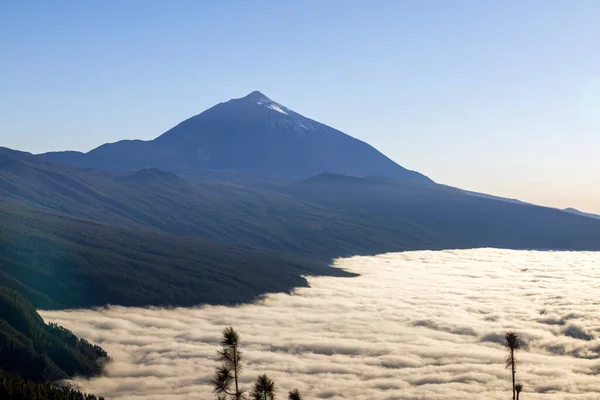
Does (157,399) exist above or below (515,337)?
below

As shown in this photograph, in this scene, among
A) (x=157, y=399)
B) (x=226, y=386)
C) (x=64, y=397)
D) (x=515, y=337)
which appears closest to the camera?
(x=226, y=386)

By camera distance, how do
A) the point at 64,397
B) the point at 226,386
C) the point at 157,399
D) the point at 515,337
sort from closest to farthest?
the point at 226,386 → the point at 515,337 → the point at 64,397 → the point at 157,399

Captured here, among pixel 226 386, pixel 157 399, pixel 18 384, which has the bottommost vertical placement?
pixel 157 399

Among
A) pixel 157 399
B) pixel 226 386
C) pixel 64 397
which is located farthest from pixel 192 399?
pixel 226 386

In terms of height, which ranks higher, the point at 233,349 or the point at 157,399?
the point at 233,349

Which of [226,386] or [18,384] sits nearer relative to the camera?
[226,386]

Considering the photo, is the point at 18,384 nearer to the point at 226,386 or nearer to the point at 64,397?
the point at 64,397

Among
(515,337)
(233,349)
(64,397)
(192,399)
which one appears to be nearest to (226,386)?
(233,349)

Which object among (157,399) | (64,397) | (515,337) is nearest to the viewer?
(515,337)

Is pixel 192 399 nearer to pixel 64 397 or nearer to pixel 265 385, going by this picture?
pixel 64 397
